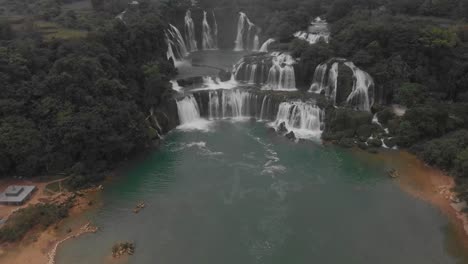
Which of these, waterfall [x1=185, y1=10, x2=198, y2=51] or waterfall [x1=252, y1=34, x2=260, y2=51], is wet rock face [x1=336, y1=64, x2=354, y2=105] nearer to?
waterfall [x1=252, y1=34, x2=260, y2=51]

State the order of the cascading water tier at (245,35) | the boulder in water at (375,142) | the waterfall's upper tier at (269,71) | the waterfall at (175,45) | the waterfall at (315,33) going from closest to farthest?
the boulder in water at (375,142) < the waterfall's upper tier at (269,71) < the waterfall at (315,33) < the waterfall at (175,45) < the cascading water tier at (245,35)

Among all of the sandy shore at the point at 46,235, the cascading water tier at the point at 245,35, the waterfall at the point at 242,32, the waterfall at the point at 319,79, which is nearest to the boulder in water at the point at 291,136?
the waterfall at the point at 319,79

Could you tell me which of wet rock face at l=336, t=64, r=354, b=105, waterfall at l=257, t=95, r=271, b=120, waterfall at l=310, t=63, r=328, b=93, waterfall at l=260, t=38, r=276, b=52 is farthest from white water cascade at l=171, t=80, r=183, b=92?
wet rock face at l=336, t=64, r=354, b=105

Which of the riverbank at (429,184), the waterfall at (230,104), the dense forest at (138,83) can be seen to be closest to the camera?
the riverbank at (429,184)

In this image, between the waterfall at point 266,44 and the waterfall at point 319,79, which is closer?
the waterfall at point 319,79

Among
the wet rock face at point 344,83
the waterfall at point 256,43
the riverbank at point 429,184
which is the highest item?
the waterfall at point 256,43

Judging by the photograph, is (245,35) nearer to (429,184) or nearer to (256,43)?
(256,43)

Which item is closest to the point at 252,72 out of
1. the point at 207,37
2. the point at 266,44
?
the point at 266,44

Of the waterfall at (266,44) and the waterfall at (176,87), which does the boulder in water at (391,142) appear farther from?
the waterfall at (266,44)
